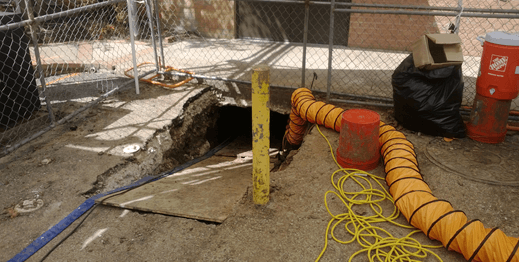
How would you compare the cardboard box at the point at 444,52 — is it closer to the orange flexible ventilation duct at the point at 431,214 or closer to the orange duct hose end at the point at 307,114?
the orange flexible ventilation duct at the point at 431,214

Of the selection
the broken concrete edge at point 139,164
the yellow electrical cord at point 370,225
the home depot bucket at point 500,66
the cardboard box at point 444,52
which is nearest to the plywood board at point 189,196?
the broken concrete edge at point 139,164

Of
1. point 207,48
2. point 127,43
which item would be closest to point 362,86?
point 207,48

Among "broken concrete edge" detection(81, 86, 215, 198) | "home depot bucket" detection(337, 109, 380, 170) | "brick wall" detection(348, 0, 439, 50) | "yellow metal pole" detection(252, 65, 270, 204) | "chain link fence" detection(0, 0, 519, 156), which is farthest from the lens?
"brick wall" detection(348, 0, 439, 50)

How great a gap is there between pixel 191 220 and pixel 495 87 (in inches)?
150

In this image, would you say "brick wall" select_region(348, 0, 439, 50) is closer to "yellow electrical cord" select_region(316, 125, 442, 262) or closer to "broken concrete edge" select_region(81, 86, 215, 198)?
"broken concrete edge" select_region(81, 86, 215, 198)

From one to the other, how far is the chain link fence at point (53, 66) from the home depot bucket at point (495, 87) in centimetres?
518

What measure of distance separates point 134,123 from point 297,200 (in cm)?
291

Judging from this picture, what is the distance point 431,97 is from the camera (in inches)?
188

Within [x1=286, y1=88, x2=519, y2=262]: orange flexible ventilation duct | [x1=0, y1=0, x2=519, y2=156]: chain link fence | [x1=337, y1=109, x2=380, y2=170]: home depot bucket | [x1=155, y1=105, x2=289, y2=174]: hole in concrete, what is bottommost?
[x1=155, y1=105, x2=289, y2=174]: hole in concrete

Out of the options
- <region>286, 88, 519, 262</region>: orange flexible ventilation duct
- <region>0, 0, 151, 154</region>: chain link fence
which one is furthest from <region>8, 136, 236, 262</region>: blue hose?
<region>286, 88, 519, 262</region>: orange flexible ventilation duct

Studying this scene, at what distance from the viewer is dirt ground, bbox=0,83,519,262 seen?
10.6 feet

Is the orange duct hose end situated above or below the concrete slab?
above

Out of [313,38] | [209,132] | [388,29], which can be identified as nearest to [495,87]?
[209,132]

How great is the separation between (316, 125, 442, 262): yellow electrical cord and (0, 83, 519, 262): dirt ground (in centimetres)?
7
